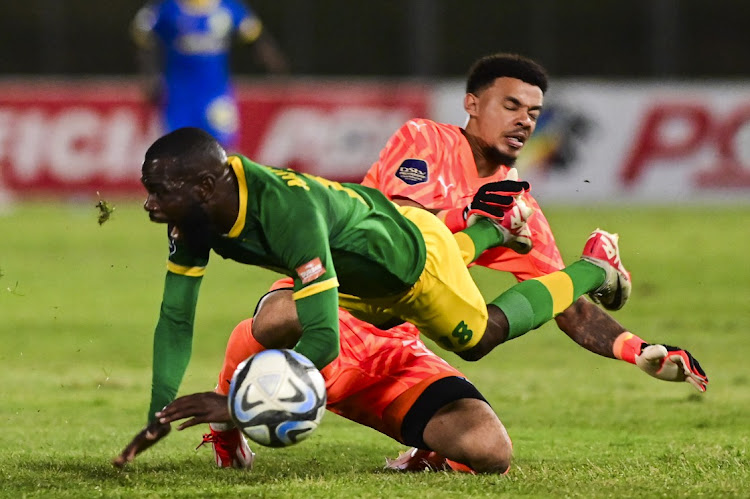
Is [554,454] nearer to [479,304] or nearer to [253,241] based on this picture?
[479,304]

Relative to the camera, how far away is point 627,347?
6.24 meters

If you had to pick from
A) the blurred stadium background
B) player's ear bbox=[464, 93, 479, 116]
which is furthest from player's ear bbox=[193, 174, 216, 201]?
the blurred stadium background

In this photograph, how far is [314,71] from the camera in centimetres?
2369

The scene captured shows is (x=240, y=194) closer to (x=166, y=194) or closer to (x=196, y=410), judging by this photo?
(x=166, y=194)

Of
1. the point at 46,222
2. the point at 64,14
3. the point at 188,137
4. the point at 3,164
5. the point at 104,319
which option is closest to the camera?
the point at 188,137

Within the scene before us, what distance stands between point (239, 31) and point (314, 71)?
29.0 ft

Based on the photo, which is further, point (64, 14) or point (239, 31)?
point (64, 14)

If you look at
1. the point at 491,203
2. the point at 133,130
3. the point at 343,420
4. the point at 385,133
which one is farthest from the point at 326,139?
the point at 491,203

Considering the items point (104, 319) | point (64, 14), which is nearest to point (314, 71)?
point (64, 14)

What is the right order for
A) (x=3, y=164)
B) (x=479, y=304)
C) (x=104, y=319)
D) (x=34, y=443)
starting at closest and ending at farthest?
(x=479, y=304)
(x=34, y=443)
(x=104, y=319)
(x=3, y=164)

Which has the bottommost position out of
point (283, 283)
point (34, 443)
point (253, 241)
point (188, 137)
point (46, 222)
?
point (46, 222)

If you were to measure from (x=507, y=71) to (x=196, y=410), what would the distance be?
2882 millimetres

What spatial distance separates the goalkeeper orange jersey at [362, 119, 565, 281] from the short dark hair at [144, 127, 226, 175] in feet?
5.71

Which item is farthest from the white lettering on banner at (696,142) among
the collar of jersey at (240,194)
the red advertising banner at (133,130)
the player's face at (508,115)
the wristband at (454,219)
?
the collar of jersey at (240,194)
